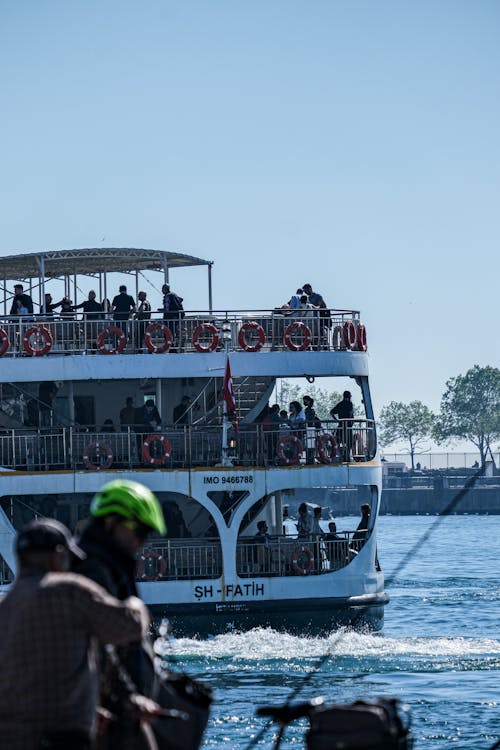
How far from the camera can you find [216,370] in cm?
2350

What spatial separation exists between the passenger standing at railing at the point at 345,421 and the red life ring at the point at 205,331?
217 cm

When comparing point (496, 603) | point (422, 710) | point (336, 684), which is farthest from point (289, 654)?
point (496, 603)

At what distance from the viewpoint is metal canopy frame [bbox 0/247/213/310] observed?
86.8 feet

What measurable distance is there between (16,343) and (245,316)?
3.73 metres

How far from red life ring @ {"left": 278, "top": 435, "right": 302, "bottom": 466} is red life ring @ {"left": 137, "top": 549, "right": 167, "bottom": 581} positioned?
8.18 ft

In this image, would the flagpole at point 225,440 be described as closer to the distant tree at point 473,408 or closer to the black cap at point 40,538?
the black cap at point 40,538

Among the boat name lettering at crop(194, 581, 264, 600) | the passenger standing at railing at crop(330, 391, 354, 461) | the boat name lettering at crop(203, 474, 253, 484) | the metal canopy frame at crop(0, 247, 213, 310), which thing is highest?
the metal canopy frame at crop(0, 247, 213, 310)

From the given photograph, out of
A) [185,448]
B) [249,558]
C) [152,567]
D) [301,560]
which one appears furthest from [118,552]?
[249,558]

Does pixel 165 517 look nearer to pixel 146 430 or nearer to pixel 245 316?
pixel 146 430

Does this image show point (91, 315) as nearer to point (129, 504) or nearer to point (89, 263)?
point (89, 263)

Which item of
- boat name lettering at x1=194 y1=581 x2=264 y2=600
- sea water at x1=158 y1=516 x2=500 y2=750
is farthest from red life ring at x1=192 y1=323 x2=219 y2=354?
sea water at x1=158 y1=516 x2=500 y2=750

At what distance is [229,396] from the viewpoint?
76.0 feet

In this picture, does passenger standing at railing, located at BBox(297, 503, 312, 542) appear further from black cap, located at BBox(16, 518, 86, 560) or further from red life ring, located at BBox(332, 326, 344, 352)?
black cap, located at BBox(16, 518, 86, 560)

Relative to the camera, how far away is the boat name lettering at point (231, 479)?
23016 mm
